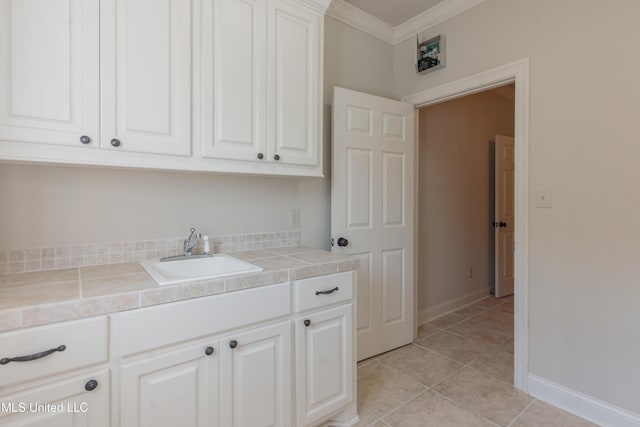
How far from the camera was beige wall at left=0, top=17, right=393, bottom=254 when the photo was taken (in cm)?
136

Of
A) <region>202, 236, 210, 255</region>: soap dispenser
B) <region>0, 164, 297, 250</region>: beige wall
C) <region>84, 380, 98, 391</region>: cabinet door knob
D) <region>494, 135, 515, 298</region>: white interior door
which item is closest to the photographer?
<region>84, 380, 98, 391</region>: cabinet door knob

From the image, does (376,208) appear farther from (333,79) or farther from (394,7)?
(394,7)

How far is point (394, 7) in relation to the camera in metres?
2.40

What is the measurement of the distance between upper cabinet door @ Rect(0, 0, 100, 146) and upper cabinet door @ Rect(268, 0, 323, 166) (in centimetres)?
81

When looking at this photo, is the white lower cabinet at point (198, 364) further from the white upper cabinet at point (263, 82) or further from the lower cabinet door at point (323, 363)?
the white upper cabinet at point (263, 82)

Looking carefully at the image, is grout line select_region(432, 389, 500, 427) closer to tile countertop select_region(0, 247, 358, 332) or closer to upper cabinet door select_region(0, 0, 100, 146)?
tile countertop select_region(0, 247, 358, 332)

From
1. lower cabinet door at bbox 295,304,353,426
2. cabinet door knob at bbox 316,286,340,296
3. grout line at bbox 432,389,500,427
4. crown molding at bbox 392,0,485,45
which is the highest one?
crown molding at bbox 392,0,485,45

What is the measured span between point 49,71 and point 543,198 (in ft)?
8.38

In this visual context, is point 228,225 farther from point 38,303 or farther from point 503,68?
point 503,68

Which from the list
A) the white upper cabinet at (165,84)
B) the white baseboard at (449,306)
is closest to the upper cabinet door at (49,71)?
the white upper cabinet at (165,84)

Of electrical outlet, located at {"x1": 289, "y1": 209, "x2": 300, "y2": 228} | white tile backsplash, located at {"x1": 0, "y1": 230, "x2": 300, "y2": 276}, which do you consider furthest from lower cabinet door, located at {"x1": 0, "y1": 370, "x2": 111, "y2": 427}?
electrical outlet, located at {"x1": 289, "y1": 209, "x2": 300, "y2": 228}

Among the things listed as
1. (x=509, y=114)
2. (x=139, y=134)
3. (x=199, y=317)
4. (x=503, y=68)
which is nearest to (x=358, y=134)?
(x=503, y=68)

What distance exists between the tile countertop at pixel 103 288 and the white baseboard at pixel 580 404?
59.0 inches

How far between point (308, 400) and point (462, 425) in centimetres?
90
